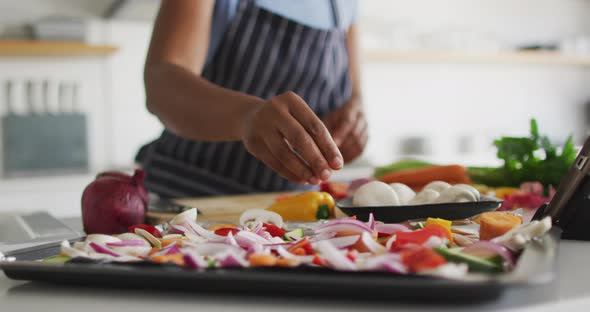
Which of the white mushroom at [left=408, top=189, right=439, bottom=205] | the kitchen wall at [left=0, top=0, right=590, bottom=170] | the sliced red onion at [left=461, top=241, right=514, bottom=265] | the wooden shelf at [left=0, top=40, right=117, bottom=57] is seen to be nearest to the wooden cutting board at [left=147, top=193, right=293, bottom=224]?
the white mushroom at [left=408, top=189, right=439, bottom=205]

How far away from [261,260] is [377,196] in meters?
0.35

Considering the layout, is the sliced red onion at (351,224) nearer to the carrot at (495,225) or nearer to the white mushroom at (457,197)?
the carrot at (495,225)

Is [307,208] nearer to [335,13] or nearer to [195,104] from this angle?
[195,104]

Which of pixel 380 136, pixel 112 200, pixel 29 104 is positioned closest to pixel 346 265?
pixel 112 200

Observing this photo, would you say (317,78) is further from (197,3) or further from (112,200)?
(112,200)

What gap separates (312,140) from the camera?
0.80 m

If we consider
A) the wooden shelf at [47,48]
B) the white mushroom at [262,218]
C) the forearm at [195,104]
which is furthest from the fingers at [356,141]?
the wooden shelf at [47,48]

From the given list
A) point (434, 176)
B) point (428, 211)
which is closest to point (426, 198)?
point (428, 211)

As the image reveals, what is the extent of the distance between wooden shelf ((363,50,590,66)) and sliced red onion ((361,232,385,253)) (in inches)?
122

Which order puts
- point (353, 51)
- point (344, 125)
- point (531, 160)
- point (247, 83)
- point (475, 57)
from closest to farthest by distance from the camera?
point (531, 160) < point (344, 125) < point (247, 83) < point (353, 51) < point (475, 57)

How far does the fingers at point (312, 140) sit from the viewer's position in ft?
2.61

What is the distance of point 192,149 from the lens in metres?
1.49

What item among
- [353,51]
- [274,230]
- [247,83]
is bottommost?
[274,230]

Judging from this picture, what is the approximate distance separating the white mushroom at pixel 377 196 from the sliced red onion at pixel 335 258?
324 millimetres
